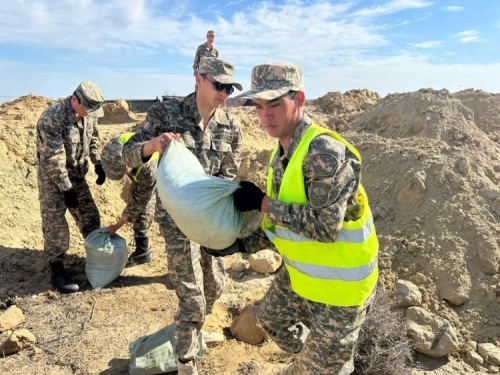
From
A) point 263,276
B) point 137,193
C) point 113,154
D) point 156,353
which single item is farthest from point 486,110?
point 156,353

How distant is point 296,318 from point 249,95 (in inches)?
59.7

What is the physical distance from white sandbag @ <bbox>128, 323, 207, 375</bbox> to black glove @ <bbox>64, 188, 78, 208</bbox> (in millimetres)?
1920

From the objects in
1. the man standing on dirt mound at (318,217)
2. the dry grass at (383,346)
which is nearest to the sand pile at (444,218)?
the dry grass at (383,346)

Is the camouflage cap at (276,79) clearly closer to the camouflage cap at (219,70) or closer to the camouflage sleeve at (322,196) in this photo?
the camouflage sleeve at (322,196)

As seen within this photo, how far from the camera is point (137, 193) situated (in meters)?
4.55

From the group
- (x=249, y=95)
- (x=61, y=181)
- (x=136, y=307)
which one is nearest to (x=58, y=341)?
(x=136, y=307)

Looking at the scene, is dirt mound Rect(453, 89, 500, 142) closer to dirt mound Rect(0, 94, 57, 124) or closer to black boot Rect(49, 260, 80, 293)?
black boot Rect(49, 260, 80, 293)

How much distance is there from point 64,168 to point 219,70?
2305mm

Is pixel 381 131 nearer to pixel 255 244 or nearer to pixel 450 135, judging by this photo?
pixel 450 135

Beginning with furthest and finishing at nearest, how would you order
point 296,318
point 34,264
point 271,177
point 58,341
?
point 34,264 < point 58,341 < point 296,318 < point 271,177

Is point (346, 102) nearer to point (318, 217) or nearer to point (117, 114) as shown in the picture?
point (117, 114)

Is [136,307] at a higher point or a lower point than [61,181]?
lower

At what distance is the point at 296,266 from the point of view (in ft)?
7.39

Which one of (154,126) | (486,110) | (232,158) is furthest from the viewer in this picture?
(486,110)
